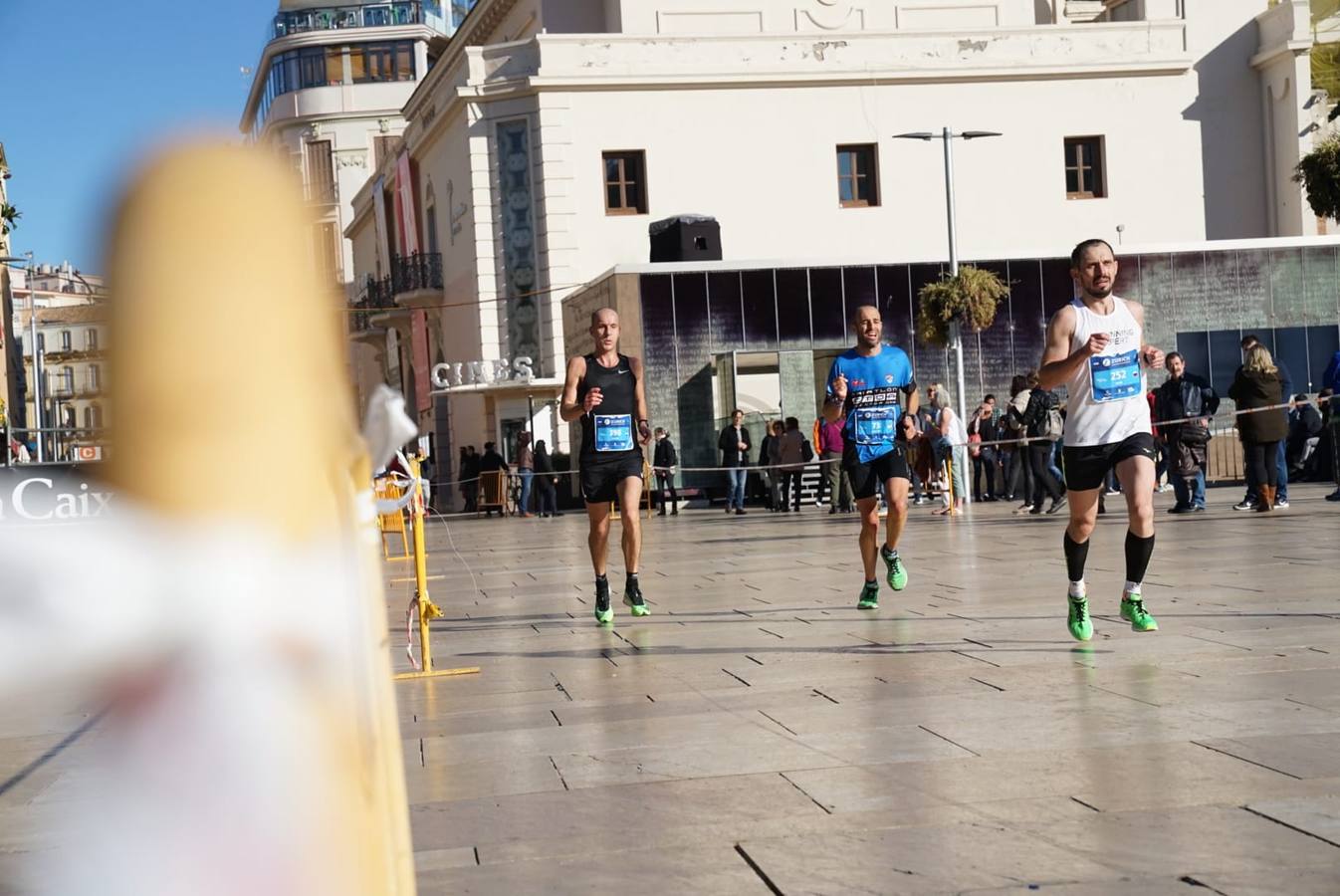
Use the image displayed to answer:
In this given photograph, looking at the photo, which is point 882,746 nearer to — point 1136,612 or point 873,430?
point 1136,612

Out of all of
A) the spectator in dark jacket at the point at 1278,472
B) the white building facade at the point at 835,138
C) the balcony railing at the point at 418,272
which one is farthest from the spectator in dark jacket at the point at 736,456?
the balcony railing at the point at 418,272

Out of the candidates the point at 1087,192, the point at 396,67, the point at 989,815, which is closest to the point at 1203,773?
the point at 989,815

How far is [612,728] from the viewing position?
6.92 m

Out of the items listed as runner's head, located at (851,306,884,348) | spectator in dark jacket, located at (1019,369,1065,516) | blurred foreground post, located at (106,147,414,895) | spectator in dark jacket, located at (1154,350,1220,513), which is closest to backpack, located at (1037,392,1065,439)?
spectator in dark jacket, located at (1019,369,1065,516)

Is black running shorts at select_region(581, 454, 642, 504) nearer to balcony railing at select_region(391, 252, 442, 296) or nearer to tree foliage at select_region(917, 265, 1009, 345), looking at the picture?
tree foliage at select_region(917, 265, 1009, 345)

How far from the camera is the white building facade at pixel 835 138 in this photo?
1585 inches

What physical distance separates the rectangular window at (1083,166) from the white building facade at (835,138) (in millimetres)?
52

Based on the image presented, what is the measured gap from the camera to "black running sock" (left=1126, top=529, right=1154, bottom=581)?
8664 millimetres

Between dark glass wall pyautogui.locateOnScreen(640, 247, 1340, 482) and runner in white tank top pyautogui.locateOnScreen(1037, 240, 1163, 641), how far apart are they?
82.5 feet

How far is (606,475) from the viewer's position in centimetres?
1122

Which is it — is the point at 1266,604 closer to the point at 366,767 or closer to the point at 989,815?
the point at 989,815

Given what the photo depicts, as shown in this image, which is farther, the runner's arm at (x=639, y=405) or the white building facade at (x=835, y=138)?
the white building facade at (x=835, y=138)

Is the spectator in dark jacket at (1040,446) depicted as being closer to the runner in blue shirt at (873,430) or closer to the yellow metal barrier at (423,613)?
the runner in blue shirt at (873,430)

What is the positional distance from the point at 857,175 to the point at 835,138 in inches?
40.8
